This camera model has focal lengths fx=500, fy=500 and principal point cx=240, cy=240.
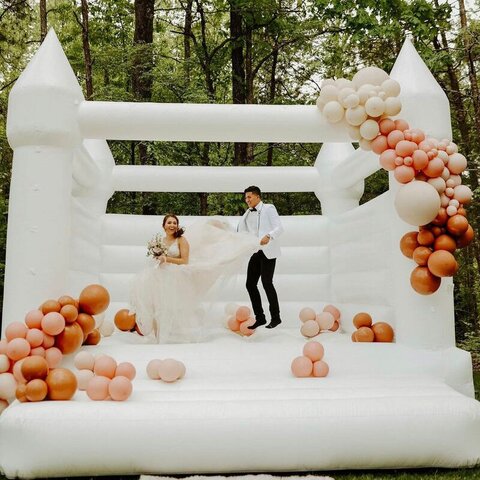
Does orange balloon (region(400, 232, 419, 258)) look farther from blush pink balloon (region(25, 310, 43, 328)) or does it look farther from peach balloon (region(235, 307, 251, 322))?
blush pink balloon (region(25, 310, 43, 328))

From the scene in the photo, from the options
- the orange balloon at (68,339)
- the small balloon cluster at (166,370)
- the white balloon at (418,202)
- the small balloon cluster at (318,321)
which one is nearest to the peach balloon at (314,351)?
the small balloon cluster at (166,370)

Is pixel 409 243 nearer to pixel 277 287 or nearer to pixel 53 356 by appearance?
pixel 277 287

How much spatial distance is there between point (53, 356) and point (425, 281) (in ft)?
8.31

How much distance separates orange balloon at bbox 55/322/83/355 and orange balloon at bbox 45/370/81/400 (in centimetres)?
48

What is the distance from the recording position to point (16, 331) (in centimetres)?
314

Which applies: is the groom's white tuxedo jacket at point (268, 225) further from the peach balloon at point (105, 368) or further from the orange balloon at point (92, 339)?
the peach balloon at point (105, 368)

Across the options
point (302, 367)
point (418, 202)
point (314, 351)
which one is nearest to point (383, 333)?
point (314, 351)

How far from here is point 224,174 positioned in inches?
218

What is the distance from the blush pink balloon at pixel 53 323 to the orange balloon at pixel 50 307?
0.27 ft

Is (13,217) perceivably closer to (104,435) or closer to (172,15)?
(104,435)

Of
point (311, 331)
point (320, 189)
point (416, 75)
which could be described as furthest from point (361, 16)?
point (311, 331)

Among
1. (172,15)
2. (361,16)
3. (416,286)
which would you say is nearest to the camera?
(416,286)

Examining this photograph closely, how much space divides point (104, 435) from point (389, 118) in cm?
290

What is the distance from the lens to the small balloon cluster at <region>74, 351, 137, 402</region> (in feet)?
8.96
